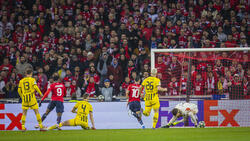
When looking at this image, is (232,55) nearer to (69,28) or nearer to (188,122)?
(188,122)

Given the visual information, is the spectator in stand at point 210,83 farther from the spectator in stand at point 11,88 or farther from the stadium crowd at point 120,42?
the spectator in stand at point 11,88

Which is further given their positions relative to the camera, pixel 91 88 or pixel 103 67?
pixel 103 67

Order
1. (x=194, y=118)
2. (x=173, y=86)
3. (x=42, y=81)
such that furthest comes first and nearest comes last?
(x=42, y=81), (x=173, y=86), (x=194, y=118)

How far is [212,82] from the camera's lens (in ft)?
51.5

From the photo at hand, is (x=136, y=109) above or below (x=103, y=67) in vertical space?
below

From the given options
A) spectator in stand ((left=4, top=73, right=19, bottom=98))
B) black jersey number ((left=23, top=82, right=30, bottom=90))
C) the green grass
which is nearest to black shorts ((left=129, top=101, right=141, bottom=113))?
the green grass

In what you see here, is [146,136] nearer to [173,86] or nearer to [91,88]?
[173,86]

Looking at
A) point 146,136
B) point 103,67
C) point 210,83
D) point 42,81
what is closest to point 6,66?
point 42,81

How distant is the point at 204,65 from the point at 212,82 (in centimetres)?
81

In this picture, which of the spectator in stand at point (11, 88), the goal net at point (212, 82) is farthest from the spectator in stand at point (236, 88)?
the spectator in stand at point (11, 88)

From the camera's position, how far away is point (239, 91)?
15336 millimetres

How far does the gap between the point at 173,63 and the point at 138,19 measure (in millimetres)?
3816

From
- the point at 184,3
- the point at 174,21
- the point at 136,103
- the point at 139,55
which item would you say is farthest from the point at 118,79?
the point at 184,3

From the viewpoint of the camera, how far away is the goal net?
1542 centimetres
